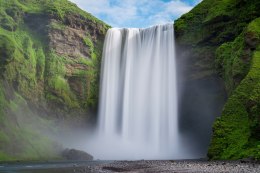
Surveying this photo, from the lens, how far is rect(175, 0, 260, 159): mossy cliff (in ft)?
137

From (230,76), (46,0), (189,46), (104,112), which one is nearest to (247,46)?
(230,76)

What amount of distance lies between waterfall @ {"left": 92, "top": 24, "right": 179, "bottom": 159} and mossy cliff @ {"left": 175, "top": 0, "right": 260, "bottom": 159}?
4765 millimetres

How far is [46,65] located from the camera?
79.8 m

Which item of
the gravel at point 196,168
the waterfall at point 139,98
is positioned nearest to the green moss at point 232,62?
the waterfall at point 139,98

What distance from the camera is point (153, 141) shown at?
6744 centimetres

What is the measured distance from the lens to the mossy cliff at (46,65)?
6962 centimetres

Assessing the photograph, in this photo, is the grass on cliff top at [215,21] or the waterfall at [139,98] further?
the waterfall at [139,98]

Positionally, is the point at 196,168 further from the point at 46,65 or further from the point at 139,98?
the point at 46,65

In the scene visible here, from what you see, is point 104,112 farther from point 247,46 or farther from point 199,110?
point 247,46

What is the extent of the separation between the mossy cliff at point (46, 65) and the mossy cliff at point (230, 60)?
22515 mm

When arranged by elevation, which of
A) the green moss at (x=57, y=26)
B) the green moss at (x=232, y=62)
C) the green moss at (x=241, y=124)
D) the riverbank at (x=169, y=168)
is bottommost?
the riverbank at (x=169, y=168)

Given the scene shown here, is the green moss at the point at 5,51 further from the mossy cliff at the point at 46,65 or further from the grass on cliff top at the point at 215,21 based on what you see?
the grass on cliff top at the point at 215,21

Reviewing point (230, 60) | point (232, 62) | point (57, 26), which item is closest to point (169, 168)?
point (232, 62)

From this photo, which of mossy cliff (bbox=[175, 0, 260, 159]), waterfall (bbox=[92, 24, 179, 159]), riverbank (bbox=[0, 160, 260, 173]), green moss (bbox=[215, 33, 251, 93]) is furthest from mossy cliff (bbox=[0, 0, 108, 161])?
green moss (bbox=[215, 33, 251, 93])
